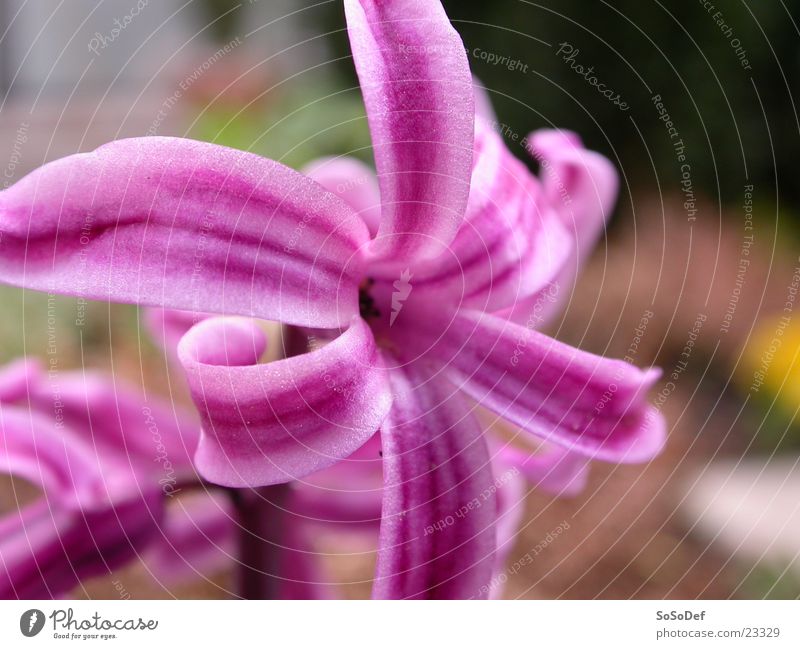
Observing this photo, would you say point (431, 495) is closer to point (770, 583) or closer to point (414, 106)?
point (414, 106)

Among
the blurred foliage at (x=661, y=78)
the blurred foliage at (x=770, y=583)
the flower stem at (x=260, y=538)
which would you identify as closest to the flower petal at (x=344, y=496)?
the flower stem at (x=260, y=538)

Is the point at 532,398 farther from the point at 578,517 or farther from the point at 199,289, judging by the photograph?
the point at 578,517

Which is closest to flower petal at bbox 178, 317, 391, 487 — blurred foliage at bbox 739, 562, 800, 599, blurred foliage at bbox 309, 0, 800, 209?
blurred foliage at bbox 309, 0, 800, 209

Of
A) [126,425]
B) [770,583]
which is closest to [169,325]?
[126,425]

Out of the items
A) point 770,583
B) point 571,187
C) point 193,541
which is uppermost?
point 571,187

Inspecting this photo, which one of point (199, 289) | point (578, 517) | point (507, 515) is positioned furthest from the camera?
point (578, 517)

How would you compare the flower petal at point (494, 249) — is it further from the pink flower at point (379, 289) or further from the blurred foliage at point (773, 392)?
the blurred foliage at point (773, 392)

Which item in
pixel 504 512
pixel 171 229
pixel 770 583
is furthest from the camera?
pixel 770 583

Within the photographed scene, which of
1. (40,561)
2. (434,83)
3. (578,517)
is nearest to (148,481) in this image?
(40,561)
